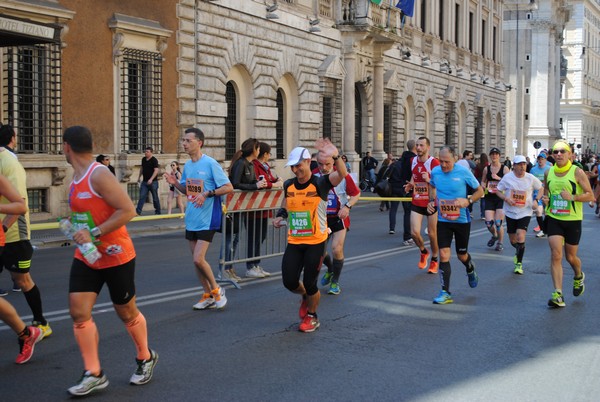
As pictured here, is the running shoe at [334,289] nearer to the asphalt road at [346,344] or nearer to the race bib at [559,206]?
the asphalt road at [346,344]

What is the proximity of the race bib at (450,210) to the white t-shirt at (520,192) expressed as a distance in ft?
10.5

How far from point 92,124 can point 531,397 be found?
16.1 meters

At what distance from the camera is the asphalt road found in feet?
21.0

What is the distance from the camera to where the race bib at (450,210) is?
10.4 meters

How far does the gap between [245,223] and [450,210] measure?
9.58 feet

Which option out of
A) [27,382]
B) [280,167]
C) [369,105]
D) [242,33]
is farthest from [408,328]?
[369,105]

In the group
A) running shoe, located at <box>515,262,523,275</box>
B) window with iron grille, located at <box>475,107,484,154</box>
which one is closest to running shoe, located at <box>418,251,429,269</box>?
running shoe, located at <box>515,262,523,275</box>

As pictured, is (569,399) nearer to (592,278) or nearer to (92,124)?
(592,278)

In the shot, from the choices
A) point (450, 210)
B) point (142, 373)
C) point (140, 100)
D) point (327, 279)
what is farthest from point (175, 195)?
point (142, 373)

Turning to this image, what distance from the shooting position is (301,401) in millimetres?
6070

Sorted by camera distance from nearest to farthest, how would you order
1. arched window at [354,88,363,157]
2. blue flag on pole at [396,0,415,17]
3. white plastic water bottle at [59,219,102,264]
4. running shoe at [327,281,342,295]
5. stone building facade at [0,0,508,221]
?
white plastic water bottle at [59,219,102,264] → running shoe at [327,281,342,295] → stone building facade at [0,0,508,221] → arched window at [354,88,363,157] → blue flag on pole at [396,0,415,17]

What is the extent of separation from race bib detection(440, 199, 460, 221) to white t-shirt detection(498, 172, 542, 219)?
10.5 feet

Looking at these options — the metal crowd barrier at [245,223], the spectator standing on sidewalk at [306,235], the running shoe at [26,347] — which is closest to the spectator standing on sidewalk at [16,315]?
the running shoe at [26,347]

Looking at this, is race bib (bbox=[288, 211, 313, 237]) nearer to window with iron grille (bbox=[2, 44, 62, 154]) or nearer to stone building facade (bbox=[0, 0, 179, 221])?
stone building facade (bbox=[0, 0, 179, 221])
